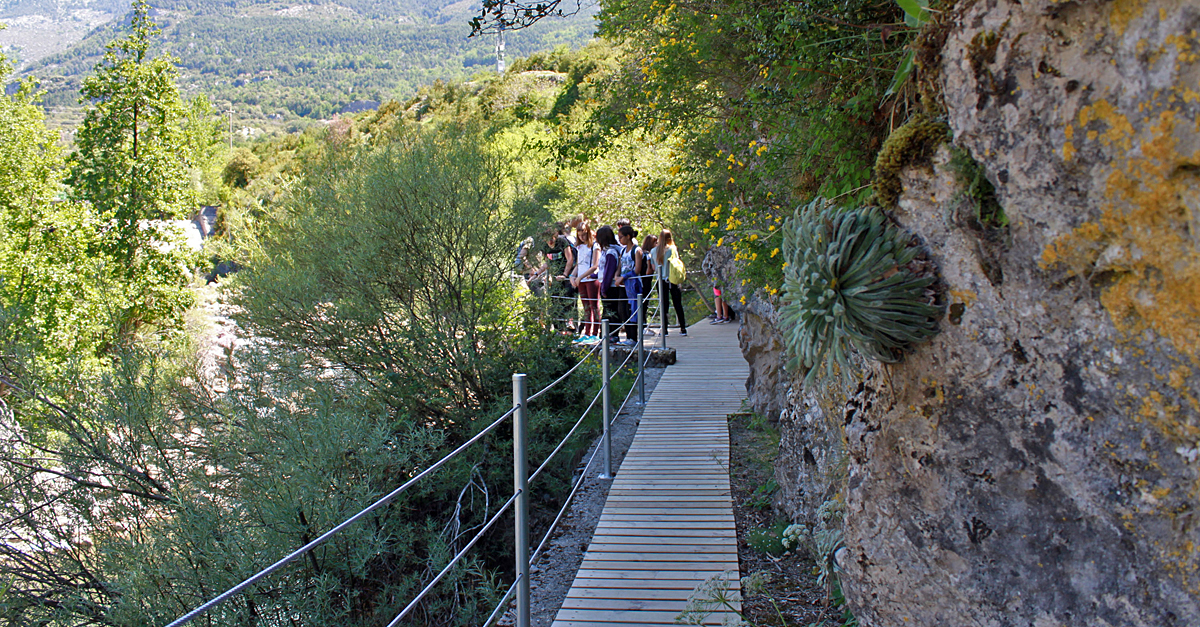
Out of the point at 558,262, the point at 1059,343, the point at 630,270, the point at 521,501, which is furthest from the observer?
the point at 558,262

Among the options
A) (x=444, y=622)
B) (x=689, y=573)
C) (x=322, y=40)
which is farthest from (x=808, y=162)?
(x=322, y=40)

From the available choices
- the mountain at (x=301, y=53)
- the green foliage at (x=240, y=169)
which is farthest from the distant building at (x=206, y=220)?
the mountain at (x=301, y=53)

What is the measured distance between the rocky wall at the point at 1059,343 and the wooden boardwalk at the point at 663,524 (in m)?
1.38

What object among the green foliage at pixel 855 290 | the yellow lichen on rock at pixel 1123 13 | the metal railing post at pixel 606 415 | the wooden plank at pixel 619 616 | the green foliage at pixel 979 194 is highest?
the yellow lichen on rock at pixel 1123 13

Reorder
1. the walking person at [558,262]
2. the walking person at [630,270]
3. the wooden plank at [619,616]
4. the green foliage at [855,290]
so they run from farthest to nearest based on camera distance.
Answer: the walking person at [630,270] < the walking person at [558,262] < the wooden plank at [619,616] < the green foliage at [855,290]

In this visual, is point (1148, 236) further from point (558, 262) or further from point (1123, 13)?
point (558, 262)

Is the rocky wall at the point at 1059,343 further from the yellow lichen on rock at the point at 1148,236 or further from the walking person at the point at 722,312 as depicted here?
the walking person at the point at 722,312

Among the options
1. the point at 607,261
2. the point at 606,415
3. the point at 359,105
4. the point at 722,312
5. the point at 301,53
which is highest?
the point at 301,53

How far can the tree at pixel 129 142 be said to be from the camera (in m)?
14.8

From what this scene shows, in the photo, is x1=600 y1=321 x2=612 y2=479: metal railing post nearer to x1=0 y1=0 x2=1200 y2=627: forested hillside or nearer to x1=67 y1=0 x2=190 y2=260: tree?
x1=0 y1=0 x2=1200 y2=627: forested hillside

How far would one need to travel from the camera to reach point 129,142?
15.2 meters

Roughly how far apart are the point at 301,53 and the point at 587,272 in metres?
189

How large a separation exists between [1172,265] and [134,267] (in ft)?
55.1

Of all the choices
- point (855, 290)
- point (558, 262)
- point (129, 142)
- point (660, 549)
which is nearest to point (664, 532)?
point (660, 549)
